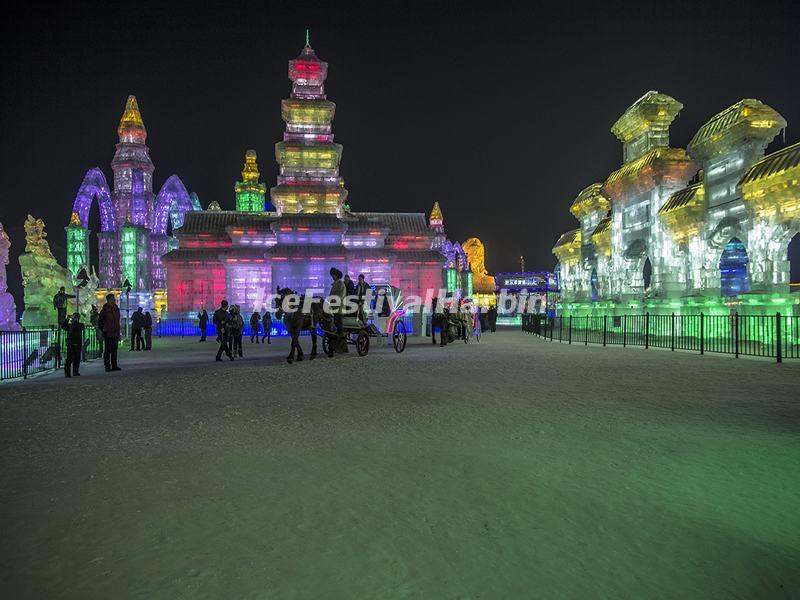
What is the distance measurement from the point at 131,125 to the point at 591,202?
153 feet

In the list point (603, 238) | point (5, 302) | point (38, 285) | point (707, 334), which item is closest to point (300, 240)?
point (38, 285)

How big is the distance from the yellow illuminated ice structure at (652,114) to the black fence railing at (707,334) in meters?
9.48

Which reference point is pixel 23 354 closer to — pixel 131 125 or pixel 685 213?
pixel 685 213

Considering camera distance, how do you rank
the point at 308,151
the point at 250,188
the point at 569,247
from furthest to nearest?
the point at 250,188 → the point at 308,151 → the point at 569,247

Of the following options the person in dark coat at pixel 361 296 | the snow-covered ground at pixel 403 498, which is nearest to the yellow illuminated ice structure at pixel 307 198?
the person in dark coat at pixel 361 296

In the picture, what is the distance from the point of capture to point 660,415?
5762 mm

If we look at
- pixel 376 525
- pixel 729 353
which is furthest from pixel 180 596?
pixel 729 353

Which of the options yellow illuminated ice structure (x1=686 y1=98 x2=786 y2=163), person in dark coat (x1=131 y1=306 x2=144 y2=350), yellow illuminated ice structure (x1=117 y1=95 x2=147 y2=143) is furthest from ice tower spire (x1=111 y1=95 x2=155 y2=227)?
yellow illuminated ice structure (x1=686 y1=98 x2=786 y2=163)

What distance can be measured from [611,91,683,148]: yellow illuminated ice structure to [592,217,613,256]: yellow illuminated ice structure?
4645mm

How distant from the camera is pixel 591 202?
32.8 metres

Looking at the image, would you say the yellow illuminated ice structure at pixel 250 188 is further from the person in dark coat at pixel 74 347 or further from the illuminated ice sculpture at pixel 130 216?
the person in dark coat at pixel 74 347

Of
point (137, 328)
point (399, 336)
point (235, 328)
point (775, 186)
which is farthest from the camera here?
point (137, 328)

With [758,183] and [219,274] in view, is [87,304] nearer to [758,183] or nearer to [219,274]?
[219,274]

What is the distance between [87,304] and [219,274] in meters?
18.0
